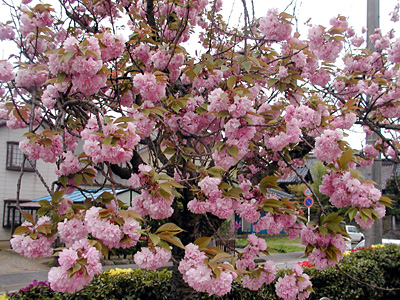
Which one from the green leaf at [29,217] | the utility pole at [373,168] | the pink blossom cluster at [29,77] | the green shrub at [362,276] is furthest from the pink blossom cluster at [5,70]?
the utility pole at [373,168]

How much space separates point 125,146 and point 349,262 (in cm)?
530

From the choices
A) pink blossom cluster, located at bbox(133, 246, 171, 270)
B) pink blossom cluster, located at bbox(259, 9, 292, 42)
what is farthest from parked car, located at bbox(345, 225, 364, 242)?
pink blossom cluster, located at bbox(133, 246, 171, 270)

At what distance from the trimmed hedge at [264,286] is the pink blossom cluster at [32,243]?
182 cm

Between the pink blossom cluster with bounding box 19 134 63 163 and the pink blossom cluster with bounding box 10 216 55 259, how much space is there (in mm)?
385

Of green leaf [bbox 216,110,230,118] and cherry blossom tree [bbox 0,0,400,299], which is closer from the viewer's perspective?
cherry blossom tree [bbox 0,0,400,299]

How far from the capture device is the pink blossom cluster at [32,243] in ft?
5.39

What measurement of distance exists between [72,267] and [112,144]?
20.8 inches

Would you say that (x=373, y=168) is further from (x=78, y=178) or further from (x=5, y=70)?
(x=5, y=70)

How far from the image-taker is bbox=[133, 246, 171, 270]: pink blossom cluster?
4.93 feet

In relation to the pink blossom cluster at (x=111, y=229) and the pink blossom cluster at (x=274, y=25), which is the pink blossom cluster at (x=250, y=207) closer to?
the pink blossom cluster at (x=111, y=229)

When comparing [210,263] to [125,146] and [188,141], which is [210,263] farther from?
[188,141]

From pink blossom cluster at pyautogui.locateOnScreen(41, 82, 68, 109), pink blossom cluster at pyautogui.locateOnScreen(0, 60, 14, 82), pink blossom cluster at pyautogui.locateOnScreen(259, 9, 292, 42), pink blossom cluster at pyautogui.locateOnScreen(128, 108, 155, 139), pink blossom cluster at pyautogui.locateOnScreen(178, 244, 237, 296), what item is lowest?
pink blossom cluster at pyautogui.locateOnScreen(178, 244, 237, 296)

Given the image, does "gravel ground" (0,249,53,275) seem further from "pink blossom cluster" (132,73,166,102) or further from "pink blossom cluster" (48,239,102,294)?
"pink blossom cluster" (48,239,102,294)

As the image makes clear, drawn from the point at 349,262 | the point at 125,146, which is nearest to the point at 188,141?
the point at 125,146
